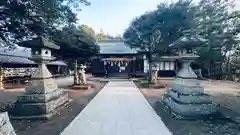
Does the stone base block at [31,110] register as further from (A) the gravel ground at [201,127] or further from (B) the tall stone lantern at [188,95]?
(B) the tall stone lantern at [188,95]

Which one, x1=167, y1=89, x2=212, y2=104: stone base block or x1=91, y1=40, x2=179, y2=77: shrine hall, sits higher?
x1=91, y1=40, x2=179, y2=77: shrine hall

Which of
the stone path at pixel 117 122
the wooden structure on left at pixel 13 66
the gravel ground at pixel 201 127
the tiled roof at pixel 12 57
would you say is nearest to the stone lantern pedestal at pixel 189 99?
the gravel ground at pixel 201 127

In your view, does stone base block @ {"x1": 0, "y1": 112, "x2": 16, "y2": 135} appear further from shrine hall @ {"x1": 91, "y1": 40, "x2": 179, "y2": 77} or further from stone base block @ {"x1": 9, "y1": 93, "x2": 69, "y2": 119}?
shrine hall @ {"x1": 91, "y1": 40, "x2": 179, "y2": 77}

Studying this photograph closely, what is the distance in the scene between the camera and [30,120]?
6207 mm

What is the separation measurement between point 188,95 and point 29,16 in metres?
5.98

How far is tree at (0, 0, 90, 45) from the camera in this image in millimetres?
6777

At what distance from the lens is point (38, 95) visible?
22.3ft

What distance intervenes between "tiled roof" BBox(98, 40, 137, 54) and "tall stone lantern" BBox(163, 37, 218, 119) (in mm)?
19322

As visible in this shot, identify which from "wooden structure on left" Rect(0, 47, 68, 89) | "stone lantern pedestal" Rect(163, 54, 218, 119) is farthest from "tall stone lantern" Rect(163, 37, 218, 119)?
"wooden structure on left" Rect(0, 47, 68, 89)

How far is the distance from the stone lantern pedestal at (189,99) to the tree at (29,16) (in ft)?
15.5

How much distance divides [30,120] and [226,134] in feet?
17.1

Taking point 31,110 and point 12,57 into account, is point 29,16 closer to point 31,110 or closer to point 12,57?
point 31,110

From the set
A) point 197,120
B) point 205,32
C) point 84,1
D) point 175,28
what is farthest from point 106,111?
point 205,32

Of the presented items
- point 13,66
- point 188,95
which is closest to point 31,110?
point 188,95
